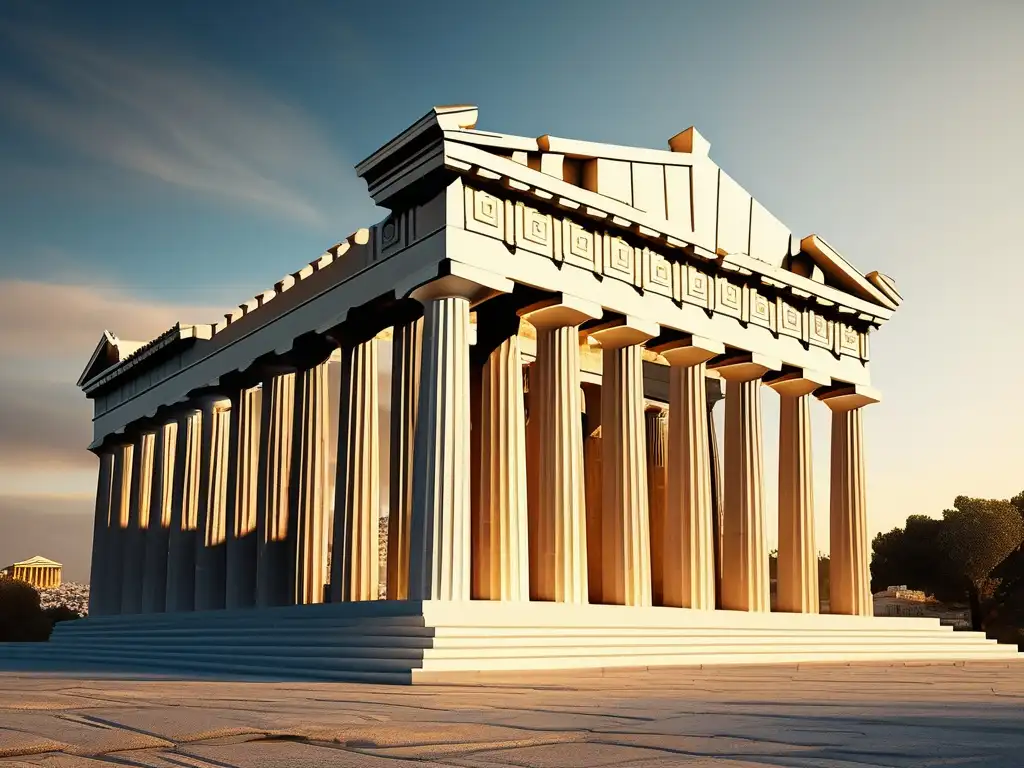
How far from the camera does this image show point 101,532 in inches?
2408

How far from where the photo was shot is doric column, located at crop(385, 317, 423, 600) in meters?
34.8

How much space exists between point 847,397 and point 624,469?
16403 mm

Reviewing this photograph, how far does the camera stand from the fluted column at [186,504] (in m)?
50.1

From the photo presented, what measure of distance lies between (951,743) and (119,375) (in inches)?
2178

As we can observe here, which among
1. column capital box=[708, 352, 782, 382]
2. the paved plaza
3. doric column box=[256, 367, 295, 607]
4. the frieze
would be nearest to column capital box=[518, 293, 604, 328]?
the frieze

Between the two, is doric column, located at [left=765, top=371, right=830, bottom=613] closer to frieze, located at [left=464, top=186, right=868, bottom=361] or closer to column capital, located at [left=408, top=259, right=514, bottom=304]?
frieze, located at [left=464, top=186, right=868, bottom=361]

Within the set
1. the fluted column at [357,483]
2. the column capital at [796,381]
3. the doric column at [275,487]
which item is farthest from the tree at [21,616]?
the column capital at [796,381]

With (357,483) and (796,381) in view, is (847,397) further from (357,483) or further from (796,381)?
(357,483)

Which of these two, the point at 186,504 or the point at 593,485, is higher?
the point at 593,485

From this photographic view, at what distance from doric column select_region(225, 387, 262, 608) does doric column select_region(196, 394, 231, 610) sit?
1923mm

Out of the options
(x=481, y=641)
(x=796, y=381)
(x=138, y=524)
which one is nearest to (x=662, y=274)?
(x=796, y=381)

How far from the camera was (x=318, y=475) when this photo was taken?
41.0 meters

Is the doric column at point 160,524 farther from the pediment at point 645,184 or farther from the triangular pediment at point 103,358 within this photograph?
the pediment at point 645,184

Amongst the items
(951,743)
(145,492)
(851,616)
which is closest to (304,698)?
(951,743)
